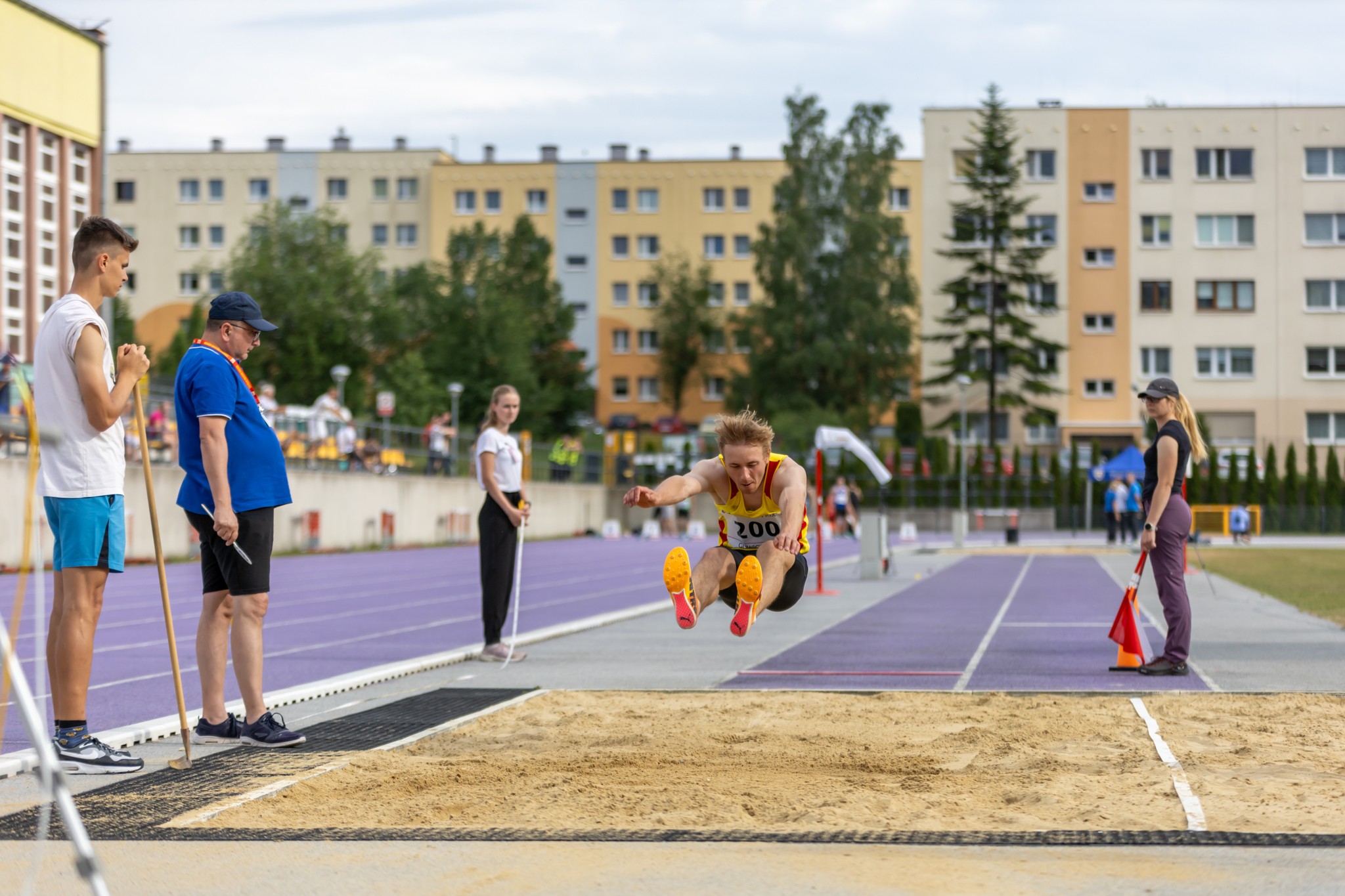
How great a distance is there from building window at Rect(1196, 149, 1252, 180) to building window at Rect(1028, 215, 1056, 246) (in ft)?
22.1

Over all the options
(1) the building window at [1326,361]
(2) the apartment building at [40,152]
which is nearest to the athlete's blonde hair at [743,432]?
(2) the apartment building at [40,152]

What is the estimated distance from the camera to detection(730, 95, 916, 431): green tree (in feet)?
211

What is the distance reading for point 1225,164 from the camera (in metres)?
66.0

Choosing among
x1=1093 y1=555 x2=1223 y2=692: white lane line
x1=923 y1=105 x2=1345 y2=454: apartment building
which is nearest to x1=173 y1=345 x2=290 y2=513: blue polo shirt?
x1=1093 y1=555 x2=1223 y2=692: white lane line

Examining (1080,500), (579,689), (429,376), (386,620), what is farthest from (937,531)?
(579,689)

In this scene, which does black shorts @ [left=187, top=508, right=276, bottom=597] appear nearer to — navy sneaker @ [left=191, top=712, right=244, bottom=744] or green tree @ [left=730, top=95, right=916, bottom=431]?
navy sneaker @ [left=191, top=712, right=244, bottom=744]

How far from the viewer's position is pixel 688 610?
6973mm

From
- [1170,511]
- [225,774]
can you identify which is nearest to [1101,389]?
[1170,511]

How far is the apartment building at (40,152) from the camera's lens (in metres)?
34.7

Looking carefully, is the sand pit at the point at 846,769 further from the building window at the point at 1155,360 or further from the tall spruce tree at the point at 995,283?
the building window at the point at 1155,360

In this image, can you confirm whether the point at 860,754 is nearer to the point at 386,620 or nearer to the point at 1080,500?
the point at 386,620

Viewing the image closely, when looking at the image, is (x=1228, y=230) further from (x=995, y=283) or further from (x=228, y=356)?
(x=228, y=356)

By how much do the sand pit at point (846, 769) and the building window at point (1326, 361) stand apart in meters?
62.9

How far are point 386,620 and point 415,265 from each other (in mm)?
62545
